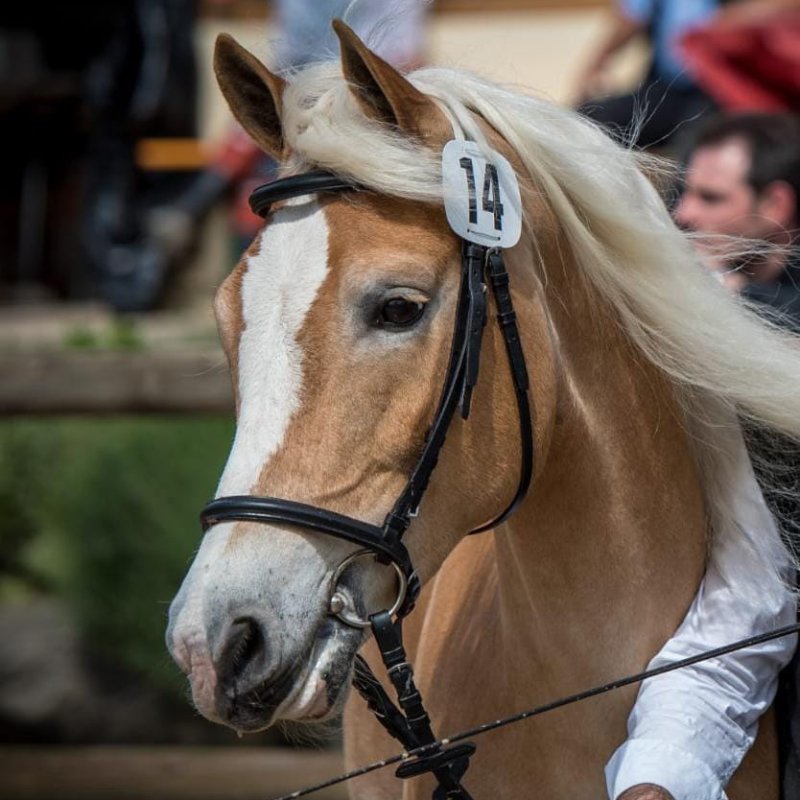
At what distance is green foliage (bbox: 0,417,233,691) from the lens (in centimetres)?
542

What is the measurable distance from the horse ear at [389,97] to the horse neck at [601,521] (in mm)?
300

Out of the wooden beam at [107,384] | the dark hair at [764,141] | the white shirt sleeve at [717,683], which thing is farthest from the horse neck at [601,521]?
the wooden beam at [107,384]

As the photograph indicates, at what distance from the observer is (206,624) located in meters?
1.72

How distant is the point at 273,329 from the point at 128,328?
4964 mm

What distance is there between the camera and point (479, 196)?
194cm

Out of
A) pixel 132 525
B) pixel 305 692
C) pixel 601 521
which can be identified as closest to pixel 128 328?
pixel 132 525

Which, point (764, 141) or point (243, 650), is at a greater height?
point (243, 650)

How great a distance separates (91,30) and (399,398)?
8387mm

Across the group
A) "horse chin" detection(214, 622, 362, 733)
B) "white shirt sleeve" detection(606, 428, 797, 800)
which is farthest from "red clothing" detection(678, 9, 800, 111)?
"horse chin" detection(214, 622, 362, 733)

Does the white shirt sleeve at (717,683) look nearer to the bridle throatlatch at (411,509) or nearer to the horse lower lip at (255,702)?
the bridle throatlatch at (411,509)

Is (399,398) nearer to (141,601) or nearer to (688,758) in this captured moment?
(688,758)

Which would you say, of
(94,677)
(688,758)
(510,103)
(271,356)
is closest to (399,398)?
(271,356)

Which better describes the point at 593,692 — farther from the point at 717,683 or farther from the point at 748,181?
the point at 748,181

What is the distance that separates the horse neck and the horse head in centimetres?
11
